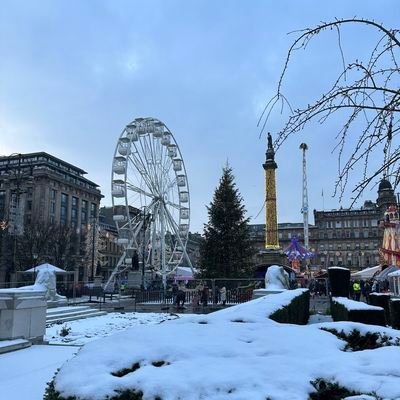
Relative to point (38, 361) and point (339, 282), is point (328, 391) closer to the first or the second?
point (38, 361)

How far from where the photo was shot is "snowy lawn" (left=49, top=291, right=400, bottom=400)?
3.20 meters

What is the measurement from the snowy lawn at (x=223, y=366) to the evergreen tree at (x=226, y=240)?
3408cm

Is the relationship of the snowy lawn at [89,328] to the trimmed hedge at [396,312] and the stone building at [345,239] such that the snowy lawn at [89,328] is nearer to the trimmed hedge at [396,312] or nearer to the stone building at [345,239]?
the trimmed hedge at [396,312]

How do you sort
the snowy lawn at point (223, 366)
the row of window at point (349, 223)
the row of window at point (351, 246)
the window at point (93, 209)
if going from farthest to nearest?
the row of window at point (349, 223) < the row of window at point (351, 246) < the window at point (93, 209) < the snowy lawn at point (223, 366)

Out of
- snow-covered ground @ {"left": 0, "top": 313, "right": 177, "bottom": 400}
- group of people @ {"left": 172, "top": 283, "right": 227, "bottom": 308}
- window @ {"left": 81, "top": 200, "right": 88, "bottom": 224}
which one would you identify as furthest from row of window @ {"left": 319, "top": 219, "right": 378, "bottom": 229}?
snow-covered ground @ {"left": 0, "top": 313, "right": 177, "bottom": 400}

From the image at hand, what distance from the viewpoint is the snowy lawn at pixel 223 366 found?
3.20 metres

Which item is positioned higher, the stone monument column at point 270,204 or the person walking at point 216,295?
the stone monument column at point 270,204

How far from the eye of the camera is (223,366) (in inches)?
143

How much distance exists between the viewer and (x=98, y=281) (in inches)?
1847

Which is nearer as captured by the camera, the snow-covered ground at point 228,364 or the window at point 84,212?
the snow-covered ground at point 228,364

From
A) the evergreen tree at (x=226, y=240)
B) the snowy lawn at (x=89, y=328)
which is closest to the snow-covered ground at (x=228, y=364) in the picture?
the snowy lawn at (x=89, y=328)

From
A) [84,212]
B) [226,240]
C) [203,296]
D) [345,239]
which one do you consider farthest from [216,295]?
[345,239]

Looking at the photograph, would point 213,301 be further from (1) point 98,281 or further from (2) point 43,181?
(2) point 43,181

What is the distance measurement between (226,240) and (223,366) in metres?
35.8
